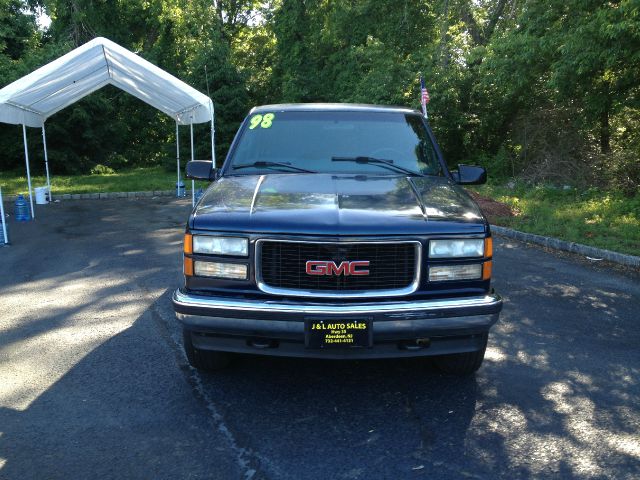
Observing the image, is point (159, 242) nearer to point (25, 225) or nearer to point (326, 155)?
point (25, 225)

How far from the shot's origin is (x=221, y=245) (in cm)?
358

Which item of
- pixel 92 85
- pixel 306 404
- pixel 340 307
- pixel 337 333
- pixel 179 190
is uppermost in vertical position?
pixel 92 85

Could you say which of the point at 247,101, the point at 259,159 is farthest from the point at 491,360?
the point at 247,101

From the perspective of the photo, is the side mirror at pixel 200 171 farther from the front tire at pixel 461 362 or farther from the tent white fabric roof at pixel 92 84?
the tent white fabric roof at pixel 92 84

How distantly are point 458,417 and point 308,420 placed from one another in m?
0.93

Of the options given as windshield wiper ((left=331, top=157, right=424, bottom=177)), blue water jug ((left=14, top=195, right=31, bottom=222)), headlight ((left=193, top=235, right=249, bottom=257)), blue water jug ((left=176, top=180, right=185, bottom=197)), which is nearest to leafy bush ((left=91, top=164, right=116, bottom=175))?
blue water jug ((left=176, top=180, right=185, bottom=197))

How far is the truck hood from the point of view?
3.51 metres

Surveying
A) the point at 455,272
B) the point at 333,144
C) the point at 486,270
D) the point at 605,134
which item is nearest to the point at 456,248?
the point at 455,272

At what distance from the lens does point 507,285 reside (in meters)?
7.05

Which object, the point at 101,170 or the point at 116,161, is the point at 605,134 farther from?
the point at 116,161

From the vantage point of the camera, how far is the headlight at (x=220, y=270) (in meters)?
3.56

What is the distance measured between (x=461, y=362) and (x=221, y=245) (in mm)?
1894

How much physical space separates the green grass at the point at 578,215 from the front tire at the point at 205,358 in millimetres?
6713

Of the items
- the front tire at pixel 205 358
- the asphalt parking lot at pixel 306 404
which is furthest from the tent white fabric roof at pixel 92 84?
the front tire at pixel 205 358
